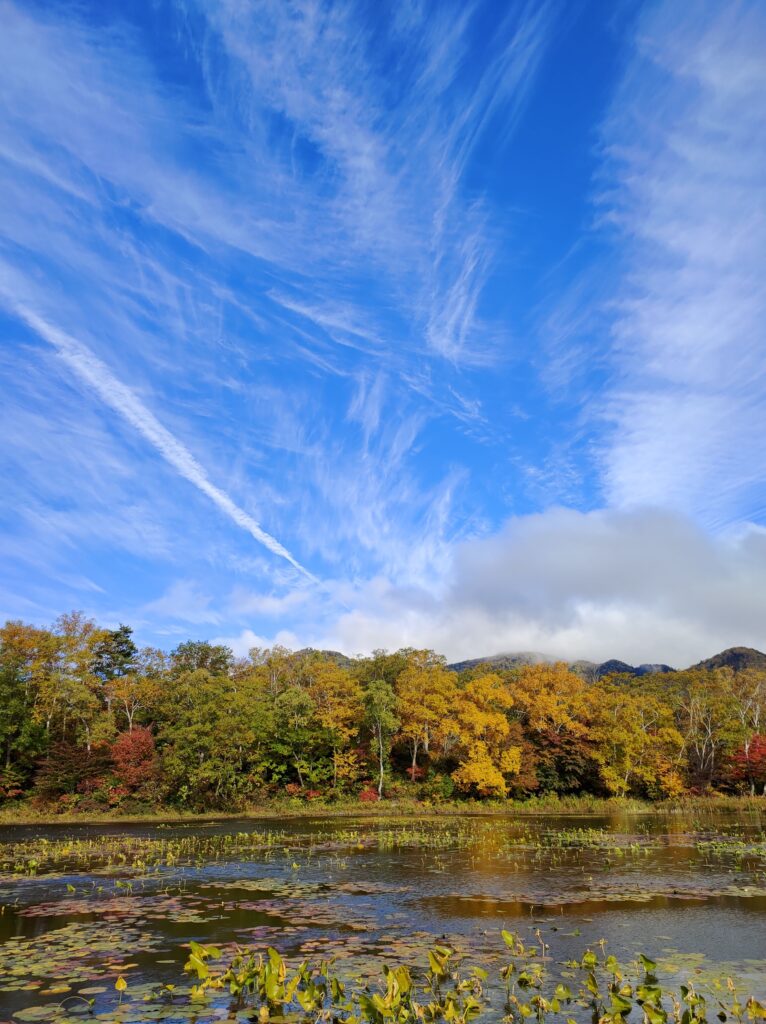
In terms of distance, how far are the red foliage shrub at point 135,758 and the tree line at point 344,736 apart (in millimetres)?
122

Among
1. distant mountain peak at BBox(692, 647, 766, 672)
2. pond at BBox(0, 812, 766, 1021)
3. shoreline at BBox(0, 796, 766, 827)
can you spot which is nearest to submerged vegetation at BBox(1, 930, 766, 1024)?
pond at BBox(0, 812, 766, 1021)

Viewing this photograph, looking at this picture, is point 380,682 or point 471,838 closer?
point 471,838

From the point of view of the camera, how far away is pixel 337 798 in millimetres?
49625

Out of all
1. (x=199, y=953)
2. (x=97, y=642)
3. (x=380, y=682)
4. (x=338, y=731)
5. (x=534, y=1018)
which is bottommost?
(x=534, y=1018)

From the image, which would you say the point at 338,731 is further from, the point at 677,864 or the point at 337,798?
the point at 677,864

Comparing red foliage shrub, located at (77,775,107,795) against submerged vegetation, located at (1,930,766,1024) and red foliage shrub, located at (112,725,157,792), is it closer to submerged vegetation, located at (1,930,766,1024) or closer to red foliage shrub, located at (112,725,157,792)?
red foliage shrub, located at (112,725,157,792)

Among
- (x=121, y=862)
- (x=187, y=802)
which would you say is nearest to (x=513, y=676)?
(x=187, y=802)

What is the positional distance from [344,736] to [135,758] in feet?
50.5

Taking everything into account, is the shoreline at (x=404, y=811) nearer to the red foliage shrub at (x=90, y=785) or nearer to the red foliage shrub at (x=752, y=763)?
the red foliage shrub at (x=90, y=785)

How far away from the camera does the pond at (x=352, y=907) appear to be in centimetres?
944

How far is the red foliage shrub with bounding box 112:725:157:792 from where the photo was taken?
46156 mm

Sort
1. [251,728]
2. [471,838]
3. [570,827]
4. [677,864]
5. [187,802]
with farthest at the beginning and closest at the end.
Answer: [251,728] → [187,802] → [570,827] → [471,838] → [677,864]

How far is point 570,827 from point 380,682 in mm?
19541

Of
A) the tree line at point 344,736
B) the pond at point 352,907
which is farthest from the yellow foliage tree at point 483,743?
the pond at point 352,907
